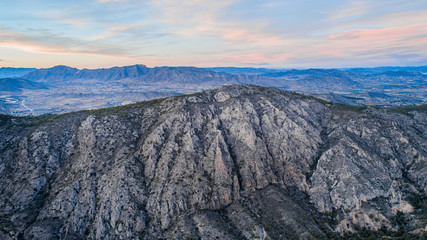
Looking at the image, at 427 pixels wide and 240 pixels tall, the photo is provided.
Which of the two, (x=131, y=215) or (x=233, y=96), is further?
(x=233, y=96)

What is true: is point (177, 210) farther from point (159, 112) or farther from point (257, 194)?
point (159, 112)

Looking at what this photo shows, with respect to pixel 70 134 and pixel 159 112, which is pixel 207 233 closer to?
pixel 159 112

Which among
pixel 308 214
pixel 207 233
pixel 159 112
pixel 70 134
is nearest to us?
pixel 207 233

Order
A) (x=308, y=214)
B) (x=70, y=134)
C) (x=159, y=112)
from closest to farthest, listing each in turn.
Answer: (x=308, y=214), (x=70, y=134), (x=159, y=112)

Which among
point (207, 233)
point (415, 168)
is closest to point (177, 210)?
point (207, 233)

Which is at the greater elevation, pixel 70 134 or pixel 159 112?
pixel 159 112

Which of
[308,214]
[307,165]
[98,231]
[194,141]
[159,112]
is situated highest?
[159,112]

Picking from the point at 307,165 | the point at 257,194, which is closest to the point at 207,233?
the point at 257,194
